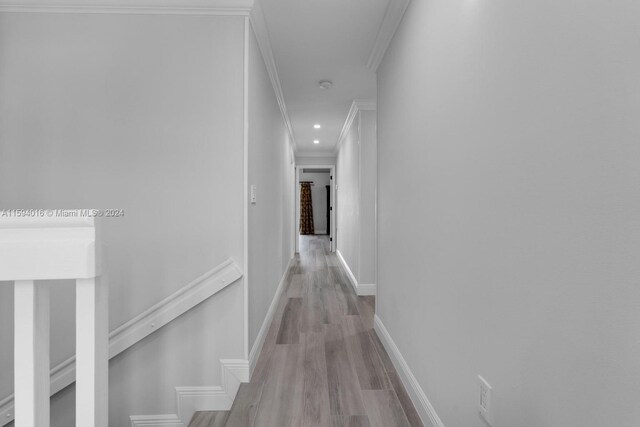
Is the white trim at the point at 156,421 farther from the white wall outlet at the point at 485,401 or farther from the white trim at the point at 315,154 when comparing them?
the white trim at the point at 315,154

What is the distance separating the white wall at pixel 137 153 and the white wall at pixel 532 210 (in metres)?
1.26

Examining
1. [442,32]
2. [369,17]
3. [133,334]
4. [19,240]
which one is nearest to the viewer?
[19,240]

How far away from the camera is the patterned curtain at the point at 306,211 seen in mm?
12312

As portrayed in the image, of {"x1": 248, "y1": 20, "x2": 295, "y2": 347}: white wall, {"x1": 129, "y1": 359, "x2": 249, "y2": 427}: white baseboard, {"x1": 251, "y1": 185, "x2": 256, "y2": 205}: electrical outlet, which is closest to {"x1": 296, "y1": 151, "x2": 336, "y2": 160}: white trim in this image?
{"x1": 248, "y1": 20, "x2": 295, "y2": 347}: white wall

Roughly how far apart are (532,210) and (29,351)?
1125 millimetres

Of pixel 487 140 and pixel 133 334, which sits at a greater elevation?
pixel 487 140

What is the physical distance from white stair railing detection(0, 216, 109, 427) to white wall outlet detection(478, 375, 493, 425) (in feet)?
3.64

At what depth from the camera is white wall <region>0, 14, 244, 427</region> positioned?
81.4 inches

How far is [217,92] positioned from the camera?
2115 millimetres

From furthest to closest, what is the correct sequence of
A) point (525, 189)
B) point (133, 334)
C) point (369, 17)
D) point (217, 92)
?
point (369, 17)
point (217, 92)
point (133, 334)
point (525, 189)

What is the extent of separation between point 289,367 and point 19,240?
2.15 m

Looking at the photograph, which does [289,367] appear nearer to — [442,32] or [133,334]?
[133,334]

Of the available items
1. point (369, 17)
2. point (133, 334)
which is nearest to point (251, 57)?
point (369, 17)

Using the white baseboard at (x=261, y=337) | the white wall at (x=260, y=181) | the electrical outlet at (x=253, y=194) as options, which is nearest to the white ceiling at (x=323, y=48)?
the white wall at (x=260, y=181)
